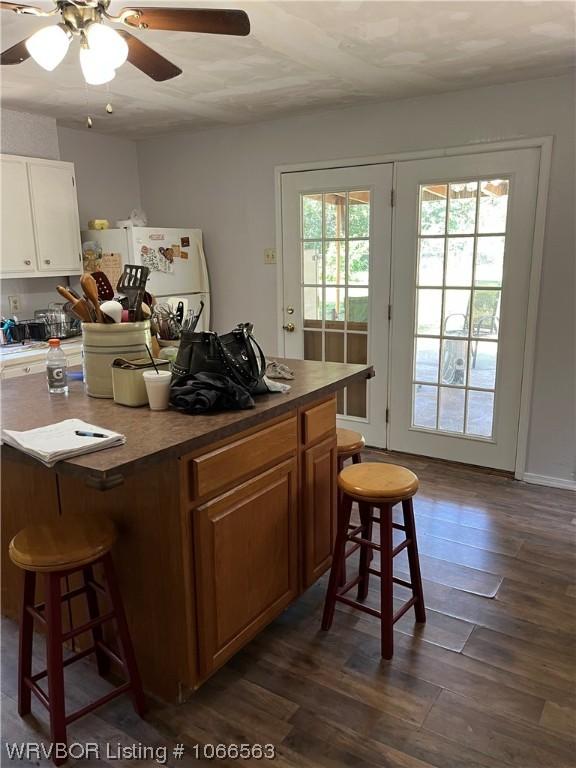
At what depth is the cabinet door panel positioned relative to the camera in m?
3.62

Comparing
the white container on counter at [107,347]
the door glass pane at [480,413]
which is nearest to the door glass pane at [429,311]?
the door glass pane at [480,413]

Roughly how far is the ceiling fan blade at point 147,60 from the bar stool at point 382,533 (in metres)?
1.69

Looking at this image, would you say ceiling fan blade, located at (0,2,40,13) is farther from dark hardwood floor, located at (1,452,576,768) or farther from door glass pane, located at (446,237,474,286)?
door glass pane, located at (446,237,474,286)

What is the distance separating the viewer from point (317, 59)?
9.36 ft

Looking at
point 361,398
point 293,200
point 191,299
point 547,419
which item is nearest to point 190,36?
point 293,200

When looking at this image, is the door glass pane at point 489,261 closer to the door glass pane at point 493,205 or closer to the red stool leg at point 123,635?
the door glass pane at point 493,205

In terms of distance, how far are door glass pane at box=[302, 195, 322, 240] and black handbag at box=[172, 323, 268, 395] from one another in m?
2.35

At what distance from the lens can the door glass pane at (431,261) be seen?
12.1ft

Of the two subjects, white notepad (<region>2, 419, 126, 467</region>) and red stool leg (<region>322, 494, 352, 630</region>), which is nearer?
white notepad (<region>2, 419, 126, 467</region>)

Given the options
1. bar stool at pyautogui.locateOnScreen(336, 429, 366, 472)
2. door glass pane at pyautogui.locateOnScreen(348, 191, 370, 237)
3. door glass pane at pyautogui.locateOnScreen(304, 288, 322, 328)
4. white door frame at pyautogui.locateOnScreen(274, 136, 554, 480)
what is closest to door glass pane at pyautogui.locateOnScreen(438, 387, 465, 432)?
white door frame at pyautogui.locateOnScreen(274, 136, 554, 480)

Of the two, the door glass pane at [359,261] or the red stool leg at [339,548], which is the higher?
the door glass pane at [359,261]

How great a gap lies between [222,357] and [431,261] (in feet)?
7.58

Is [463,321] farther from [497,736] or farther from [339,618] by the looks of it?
[497,736]

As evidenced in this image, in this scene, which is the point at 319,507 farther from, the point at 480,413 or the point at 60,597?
the point at 480,413
